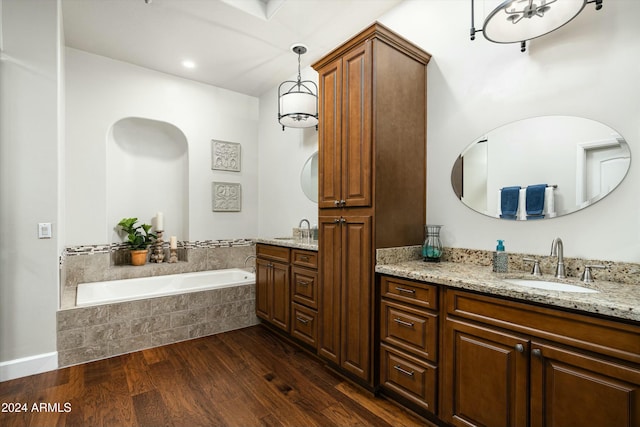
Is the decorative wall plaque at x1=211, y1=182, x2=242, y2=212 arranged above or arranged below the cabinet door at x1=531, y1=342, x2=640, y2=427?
above

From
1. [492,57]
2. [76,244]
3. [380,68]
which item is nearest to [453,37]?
[492,57]

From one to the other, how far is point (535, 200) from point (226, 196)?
3.65 meters

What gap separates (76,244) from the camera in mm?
3418

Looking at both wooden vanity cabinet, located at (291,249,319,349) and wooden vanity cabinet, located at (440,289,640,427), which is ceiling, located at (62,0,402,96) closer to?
wooden vanity cabinet, located at (291,249,319,349)

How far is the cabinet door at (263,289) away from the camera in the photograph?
320cm

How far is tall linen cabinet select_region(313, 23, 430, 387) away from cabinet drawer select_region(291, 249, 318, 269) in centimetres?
12

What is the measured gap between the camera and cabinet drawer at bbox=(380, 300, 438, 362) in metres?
1.74

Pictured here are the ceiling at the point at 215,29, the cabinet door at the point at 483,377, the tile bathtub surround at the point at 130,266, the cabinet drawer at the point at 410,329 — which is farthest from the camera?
the tile bathtub surround at the point at 130,266

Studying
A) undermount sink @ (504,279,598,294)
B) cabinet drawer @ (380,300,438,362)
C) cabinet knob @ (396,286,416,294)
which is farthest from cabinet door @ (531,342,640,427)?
cabinet knob @ (396,286,416,294)

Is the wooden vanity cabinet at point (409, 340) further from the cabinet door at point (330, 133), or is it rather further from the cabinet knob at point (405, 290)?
the cabinet door at point (330, 133)

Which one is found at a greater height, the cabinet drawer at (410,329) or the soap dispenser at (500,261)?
the soap dispenser at (500,261)

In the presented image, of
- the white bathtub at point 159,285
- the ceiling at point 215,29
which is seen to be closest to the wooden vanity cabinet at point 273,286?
the white bathtub at point 159,285

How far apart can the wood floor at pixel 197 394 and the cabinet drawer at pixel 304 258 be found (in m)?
0.80

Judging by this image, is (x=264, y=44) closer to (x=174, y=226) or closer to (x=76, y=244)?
(x=174, y=226)
